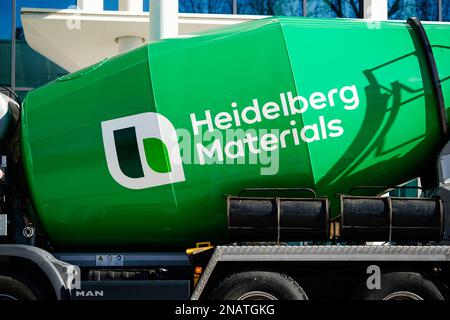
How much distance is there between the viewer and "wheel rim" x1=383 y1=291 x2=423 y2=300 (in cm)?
518

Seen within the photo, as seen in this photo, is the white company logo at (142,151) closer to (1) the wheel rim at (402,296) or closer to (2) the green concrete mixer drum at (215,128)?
(2) the green concrete mixer drum at (215,128)

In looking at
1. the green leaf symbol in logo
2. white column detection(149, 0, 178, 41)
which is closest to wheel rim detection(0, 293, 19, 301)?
the green leaf symbol in logo

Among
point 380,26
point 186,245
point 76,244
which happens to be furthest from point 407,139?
point 76,244

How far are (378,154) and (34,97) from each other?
3.36m

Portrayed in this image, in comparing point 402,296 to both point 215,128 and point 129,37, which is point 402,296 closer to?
point 215,128

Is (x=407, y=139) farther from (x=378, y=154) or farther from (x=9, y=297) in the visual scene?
(x=9, y=297)

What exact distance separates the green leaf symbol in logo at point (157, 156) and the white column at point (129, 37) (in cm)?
757

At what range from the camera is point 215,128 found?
216 inches

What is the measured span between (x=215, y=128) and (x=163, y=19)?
238 inches

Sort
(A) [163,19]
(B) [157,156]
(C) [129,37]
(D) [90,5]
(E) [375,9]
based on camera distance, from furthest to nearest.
→ (E) [375,9] → (D) [90,5] → (C) [129,37] → (A) [163,19] → (B) [157,156]

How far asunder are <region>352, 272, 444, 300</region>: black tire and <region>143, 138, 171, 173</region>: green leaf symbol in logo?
81.9 inches

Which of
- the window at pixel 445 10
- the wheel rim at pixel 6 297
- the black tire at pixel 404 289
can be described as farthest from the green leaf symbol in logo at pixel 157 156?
the window at pixel 445 10

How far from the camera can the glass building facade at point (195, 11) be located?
15.2 metres

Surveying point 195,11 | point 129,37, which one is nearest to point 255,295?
point 129,37
